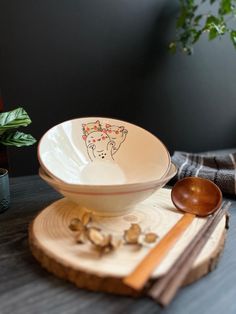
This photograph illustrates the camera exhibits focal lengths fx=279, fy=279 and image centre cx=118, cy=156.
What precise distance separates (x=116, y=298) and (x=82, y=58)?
0.79 metres

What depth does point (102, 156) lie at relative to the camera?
27.4 inches

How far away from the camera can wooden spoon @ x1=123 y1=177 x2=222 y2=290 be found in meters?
0.40

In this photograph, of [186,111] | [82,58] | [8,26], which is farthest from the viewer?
[186,111]

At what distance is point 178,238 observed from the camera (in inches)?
18.6

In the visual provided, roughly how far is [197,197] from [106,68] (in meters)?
0.62

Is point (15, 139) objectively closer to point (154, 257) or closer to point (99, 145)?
point (99, 145)

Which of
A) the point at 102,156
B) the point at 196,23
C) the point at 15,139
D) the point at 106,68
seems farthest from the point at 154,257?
the point at 196,23

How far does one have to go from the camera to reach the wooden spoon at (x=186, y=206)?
0.40 metres

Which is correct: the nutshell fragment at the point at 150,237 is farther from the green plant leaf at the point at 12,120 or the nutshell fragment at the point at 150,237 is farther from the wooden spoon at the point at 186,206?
the green plant leaf at the point at 12,120

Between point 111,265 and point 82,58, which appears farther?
point 82,58

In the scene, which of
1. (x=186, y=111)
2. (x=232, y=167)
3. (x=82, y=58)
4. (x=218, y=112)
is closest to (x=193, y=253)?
(x=232, y=167)

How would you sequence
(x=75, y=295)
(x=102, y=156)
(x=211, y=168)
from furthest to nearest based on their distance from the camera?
(x=211, y=168) < (x=102, y=156) < (x=75, y=295)

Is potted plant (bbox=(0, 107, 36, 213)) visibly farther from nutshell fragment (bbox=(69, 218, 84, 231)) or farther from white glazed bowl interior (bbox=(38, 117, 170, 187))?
nutshell fragment (bbox=(69, 218, 84, 231))

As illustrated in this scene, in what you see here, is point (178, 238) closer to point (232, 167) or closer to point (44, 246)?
point (44, 246)
